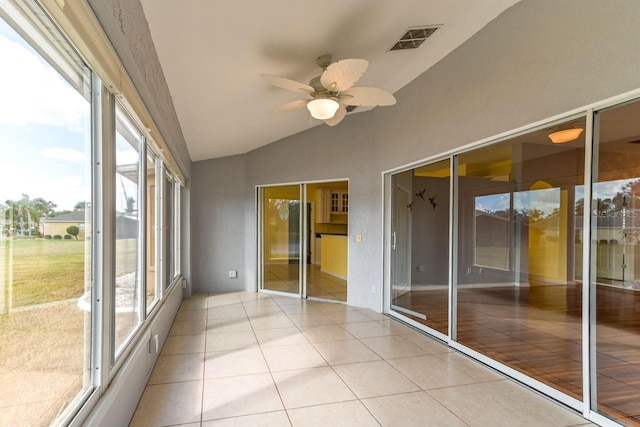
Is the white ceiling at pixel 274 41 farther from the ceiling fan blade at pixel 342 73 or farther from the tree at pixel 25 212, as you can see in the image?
the tree at pixel 25 212

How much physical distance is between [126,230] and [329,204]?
705cm

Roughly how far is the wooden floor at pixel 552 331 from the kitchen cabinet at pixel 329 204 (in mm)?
4303

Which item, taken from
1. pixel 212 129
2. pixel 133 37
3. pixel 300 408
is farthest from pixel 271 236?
pixel 133 37

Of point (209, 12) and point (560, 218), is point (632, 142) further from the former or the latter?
point (209, 12)

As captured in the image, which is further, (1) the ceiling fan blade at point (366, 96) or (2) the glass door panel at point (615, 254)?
(1) the ceiling fan blade at point (366, 96)

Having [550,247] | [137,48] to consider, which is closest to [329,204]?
[550,247]

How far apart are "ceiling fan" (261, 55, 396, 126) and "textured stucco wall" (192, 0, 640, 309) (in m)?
1.01

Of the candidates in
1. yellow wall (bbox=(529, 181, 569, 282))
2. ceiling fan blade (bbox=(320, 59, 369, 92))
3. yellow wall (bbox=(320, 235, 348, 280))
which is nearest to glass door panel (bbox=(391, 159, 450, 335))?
yellow wall (bbox=(529, 181, 569, 282))

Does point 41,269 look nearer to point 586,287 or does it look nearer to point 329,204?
point 586,287

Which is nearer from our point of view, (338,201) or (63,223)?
(63,223)

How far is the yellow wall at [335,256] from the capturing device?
7821 mm

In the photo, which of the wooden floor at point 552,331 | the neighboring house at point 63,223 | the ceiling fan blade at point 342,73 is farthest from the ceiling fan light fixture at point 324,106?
the wooden floor at point 552,331

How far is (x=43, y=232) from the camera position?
124cm


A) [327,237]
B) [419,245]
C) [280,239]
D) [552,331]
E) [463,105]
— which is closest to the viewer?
[463,105]
